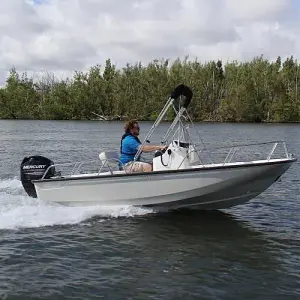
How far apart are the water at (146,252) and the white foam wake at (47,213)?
0.03 m

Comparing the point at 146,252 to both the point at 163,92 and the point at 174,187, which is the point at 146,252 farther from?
the point at 163,92

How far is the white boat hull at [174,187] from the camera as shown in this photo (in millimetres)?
12023

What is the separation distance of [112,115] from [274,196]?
90219 mm

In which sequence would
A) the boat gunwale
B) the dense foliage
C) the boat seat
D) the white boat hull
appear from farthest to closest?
the dense foliage, the boat seat, the white boat hull, the boat gunwale

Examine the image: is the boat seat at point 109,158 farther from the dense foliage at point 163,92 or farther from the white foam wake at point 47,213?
the dense foliage at point 163,92

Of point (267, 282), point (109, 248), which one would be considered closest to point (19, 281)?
point (109, 248)

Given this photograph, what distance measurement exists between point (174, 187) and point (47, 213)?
3.37 metres

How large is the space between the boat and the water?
→ 396 millimetres

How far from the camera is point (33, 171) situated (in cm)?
1341

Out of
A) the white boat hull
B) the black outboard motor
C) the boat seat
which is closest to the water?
the white boat hull

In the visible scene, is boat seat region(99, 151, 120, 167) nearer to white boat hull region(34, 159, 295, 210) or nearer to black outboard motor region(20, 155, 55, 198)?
white boat hull region(34, 159, 295, 210)

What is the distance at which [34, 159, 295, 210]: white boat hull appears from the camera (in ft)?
39.4

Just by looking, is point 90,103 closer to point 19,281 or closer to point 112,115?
point 112,115

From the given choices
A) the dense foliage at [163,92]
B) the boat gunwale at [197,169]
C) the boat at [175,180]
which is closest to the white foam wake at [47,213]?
the boat at [175,180]
